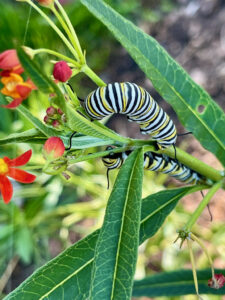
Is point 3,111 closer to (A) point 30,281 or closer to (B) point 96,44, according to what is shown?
(B) point 96,44

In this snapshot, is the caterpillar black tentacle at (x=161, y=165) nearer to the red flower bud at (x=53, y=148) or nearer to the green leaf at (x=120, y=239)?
the green leaf at (x=120, y=239)

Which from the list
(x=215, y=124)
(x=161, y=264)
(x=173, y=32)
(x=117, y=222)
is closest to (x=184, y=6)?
(x=173, y=32)

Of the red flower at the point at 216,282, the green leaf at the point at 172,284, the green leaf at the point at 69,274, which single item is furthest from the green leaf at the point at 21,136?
the green leaf at the point at 172,284

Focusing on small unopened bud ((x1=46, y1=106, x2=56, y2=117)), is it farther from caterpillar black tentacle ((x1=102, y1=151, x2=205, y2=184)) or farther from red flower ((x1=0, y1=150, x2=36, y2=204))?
caterpillar black tentacle ((x1=102, y1=151, x2=205, y2=184))

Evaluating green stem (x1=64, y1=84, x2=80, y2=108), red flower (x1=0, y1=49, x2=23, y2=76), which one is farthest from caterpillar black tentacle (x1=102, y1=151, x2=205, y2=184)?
red flower (x1=0, y1=49, x2=23, y2=76)

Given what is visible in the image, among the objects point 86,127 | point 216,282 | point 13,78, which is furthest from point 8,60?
point 216,282
